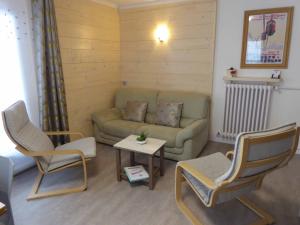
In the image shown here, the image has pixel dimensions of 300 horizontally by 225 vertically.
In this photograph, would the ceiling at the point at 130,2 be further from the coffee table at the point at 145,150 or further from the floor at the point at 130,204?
the floor at the point at 130,204

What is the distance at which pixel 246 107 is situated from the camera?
11.3ft

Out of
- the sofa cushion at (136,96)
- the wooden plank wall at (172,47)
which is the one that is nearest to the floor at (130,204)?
the sofa cushion at (136,96)

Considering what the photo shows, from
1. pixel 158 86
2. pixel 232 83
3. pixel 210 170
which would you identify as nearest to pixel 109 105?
pixel 158 86

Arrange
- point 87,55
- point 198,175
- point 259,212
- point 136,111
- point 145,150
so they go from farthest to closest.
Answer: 1. point 136,111
2. point 87,55
3. point 145,150
4. point 259,212
5. point 198,175

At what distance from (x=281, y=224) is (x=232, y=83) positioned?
6.98 feet

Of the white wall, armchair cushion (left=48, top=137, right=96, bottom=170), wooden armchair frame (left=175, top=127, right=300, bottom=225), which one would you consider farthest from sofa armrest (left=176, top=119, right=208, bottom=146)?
armchair cushion (left=48, top=137, right=96, bottom=170)

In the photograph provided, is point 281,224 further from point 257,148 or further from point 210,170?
point 257,148

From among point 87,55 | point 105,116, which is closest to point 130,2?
point 87,55

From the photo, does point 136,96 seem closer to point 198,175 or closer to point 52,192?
point 52,192

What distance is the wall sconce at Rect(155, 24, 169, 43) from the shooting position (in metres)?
3.86

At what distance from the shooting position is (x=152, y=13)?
393cm

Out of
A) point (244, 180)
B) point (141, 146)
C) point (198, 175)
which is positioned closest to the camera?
point (244, 180)

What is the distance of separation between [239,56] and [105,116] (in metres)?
2.35

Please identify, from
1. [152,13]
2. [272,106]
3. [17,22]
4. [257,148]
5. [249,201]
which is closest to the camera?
[257,148]
